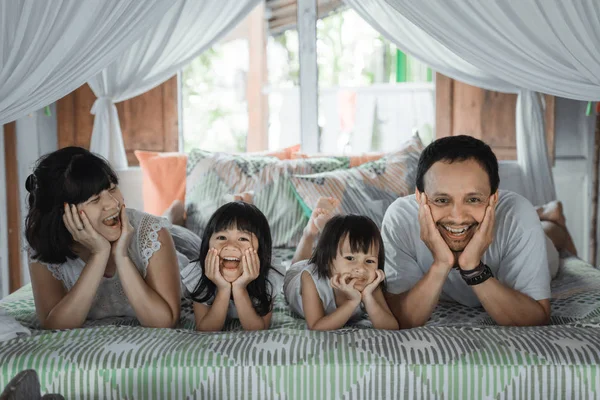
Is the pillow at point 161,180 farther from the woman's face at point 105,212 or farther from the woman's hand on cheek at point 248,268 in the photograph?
the woman's hand on cheek at point 248,268

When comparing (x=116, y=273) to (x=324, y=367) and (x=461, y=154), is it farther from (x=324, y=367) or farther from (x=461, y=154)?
(x=461, y=154)

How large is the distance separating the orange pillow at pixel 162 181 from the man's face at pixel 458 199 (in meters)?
1.73

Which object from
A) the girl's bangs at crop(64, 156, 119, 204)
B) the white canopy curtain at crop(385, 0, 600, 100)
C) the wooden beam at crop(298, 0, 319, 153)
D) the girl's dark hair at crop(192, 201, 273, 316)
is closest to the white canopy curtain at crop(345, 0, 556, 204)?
the wooden beam at crop(298, 0, 319, 153)

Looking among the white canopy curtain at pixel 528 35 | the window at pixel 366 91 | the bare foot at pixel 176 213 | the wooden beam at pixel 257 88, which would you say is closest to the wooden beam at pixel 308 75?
the window at pixel 366 91

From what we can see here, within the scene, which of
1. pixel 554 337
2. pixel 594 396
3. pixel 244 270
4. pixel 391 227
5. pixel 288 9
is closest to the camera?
pixel 594 396

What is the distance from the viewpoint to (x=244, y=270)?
1726 millimetres

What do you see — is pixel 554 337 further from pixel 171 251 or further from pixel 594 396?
pixel 171 251

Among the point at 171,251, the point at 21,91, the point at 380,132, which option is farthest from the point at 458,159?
the point at 380,132

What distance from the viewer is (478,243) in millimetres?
1705

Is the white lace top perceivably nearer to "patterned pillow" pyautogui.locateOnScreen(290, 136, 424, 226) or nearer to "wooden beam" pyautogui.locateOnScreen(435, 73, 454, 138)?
"patterned pillow" pyautogui.locateOnScreen(290, 136, 424, 226)

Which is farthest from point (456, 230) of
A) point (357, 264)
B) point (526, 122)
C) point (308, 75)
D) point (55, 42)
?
Result: point (308, 75)

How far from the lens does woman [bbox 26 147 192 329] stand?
1750mm

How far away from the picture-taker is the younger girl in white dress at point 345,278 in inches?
66.7

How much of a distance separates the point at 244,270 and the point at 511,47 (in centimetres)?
104
